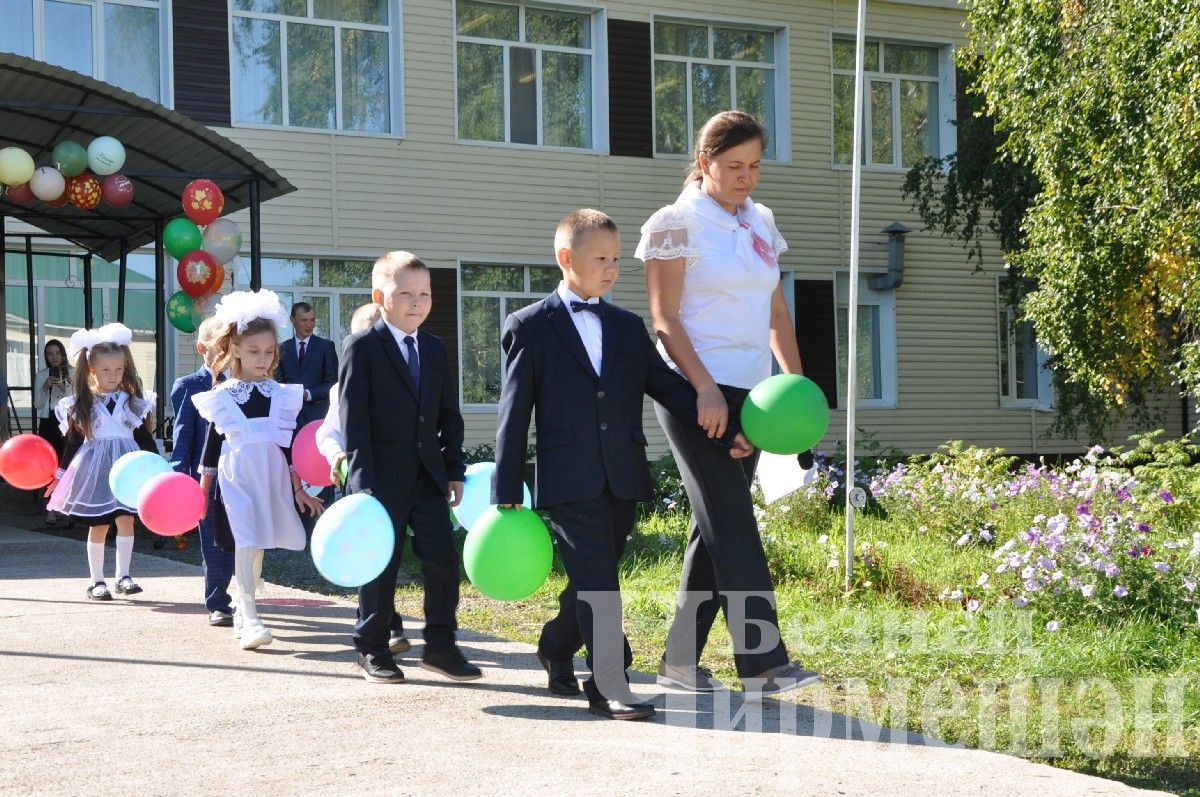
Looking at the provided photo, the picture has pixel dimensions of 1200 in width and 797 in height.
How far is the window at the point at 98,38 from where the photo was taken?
15.6m

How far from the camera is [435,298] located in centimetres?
1766

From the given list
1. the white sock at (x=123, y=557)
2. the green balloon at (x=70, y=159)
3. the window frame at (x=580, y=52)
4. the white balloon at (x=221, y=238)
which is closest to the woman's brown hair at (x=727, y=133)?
the white sock at (x=123, y=557)

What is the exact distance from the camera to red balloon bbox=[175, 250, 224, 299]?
38.2ft

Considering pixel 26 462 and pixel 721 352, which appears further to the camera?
pixel 26 462

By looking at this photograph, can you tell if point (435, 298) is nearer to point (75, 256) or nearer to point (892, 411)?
point (75, 256)

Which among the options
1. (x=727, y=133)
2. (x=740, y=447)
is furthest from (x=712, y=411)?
(x=727, y=133)

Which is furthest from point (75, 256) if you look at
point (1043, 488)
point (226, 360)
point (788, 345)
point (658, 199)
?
point (788, 345)

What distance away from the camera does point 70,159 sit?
11.5 m

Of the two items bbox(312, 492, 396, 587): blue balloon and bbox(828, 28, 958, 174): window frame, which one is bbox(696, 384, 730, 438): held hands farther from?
bbox(828, 28, 958, 174): window frame

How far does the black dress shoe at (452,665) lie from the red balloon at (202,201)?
7.07 metres

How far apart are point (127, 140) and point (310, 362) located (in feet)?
8.18

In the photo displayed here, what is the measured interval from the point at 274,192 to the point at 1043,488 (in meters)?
6.96

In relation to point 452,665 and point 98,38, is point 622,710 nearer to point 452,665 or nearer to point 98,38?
point 452,665

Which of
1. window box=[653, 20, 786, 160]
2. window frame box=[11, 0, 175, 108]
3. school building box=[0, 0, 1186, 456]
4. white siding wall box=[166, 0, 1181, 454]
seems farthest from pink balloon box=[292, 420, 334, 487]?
window box=[653, 20, 786, 160]
